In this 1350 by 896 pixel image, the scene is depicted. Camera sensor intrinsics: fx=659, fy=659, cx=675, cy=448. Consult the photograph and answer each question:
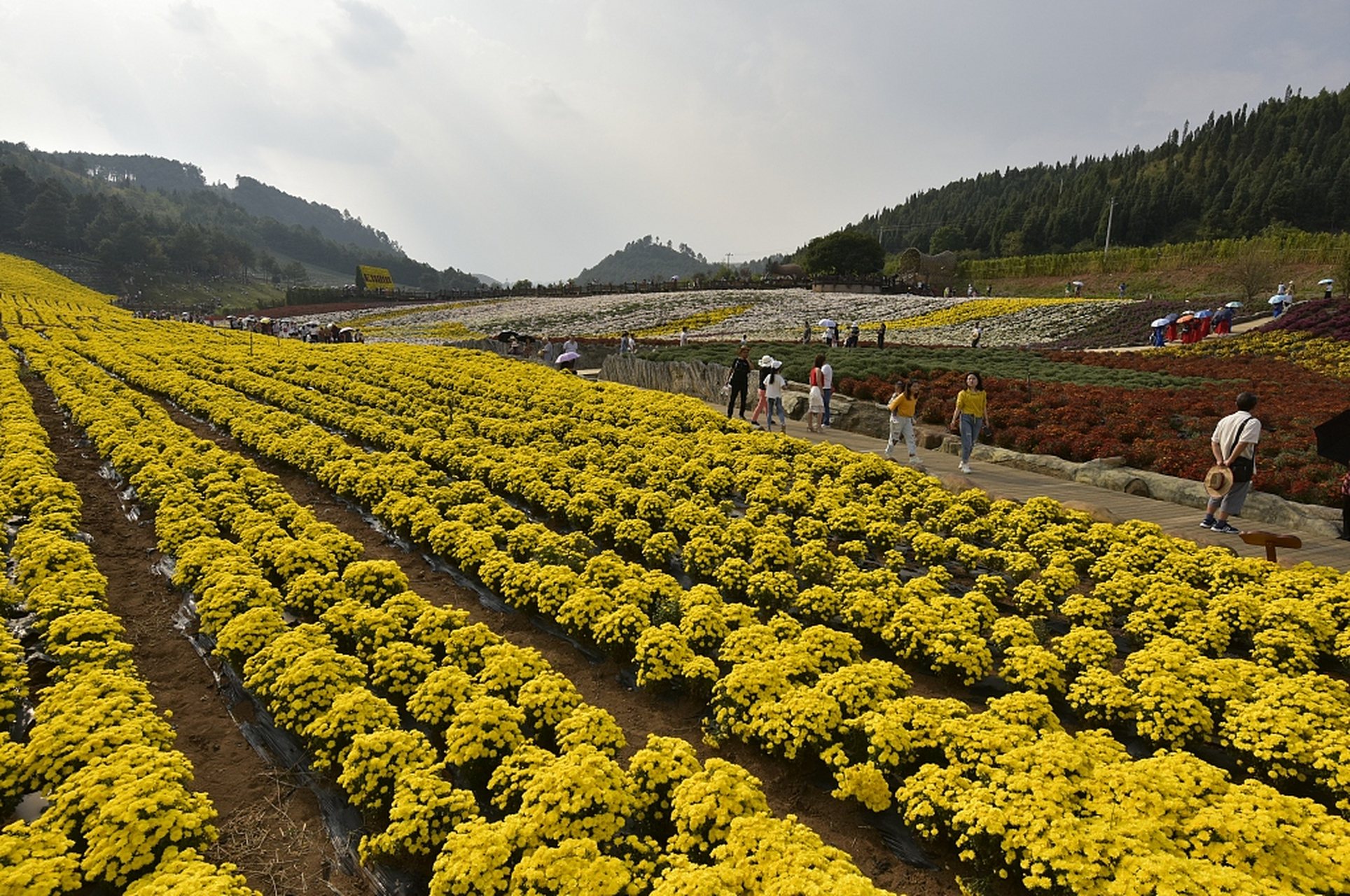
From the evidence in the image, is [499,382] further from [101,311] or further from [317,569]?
[101,311]

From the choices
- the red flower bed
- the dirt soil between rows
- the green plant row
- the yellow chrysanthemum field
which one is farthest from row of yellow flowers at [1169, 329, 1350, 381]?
the green plant row

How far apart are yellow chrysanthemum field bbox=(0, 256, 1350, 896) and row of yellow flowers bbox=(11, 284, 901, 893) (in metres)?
0.04

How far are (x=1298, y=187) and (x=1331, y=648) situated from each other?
105 m

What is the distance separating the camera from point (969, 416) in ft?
47.8

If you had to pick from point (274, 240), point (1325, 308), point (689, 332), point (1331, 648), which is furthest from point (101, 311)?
point (274, 240)

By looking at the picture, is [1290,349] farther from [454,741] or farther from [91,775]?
[91,775]

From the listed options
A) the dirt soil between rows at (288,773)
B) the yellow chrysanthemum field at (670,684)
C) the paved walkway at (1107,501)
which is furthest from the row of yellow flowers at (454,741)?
the paved walkway at (1107,501)

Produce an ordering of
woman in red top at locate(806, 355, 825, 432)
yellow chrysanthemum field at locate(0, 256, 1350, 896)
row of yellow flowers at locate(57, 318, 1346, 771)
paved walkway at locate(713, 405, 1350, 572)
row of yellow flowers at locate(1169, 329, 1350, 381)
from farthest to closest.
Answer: row of yellow flowers at locate(1169, 329, 1350, 381), woman in red top at locate(806, 355, 825, 432), paved walkway at locate(713, 405, 1350, 572), row of yellow flowers at locate(57, 318, 1346, 771), yellow chrysanthemum field at locate(0, 256, 1350, 896)

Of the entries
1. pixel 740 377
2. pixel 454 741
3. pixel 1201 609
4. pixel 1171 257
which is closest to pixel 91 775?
pixel 454 741

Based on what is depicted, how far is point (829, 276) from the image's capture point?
3031 inches

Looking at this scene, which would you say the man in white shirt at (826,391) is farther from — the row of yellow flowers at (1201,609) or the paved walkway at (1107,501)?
the row of yellow flowers at (1201,609)

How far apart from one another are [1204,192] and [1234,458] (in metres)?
110

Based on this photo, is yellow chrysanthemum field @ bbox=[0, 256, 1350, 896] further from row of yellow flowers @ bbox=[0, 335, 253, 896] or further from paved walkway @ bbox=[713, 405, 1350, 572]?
paved walkway @ bbox=[713, 405, 1350, 572]

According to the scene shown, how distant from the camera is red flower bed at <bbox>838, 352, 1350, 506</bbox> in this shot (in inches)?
532
